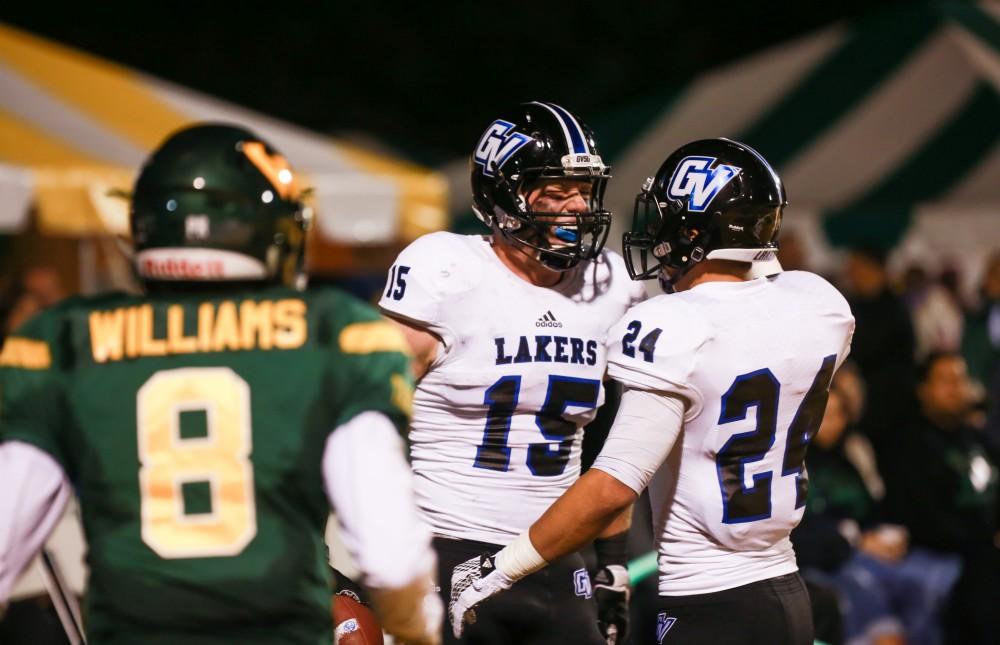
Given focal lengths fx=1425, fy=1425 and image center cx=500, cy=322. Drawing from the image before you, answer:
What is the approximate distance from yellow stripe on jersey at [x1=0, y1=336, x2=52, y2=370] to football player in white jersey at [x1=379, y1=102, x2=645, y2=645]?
1.23 m

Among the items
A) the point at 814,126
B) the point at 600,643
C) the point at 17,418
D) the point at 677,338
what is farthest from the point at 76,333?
the point at 814,126

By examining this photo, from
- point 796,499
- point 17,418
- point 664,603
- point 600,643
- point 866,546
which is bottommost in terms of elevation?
point 866,546

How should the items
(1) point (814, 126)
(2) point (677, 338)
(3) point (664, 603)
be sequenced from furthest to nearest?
1. (1) point (814, 126)
2. (3) point (664, 603)
3. (2) point (677, 338)

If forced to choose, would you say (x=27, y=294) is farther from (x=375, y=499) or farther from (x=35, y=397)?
(x=375, y=499)

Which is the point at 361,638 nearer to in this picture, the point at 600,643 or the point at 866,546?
the point at 600,643

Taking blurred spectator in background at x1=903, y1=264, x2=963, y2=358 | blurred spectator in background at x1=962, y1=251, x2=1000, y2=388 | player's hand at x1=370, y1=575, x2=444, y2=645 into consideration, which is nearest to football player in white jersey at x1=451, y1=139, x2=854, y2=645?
player's hand at x1=370, y1=575, x2=444, y2=645

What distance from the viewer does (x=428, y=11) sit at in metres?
21.7

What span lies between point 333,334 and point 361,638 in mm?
1255

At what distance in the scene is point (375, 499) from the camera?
2311 mm

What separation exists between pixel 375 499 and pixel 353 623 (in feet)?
3.93

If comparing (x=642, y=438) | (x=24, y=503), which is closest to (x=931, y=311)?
(x=642, y=438)

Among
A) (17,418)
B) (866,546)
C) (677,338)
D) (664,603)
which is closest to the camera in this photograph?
(17,418)

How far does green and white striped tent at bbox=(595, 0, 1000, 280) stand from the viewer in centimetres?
1003

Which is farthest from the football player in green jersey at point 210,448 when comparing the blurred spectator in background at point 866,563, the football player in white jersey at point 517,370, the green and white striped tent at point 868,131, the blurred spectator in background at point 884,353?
the green and white striped tent at point 868,131
